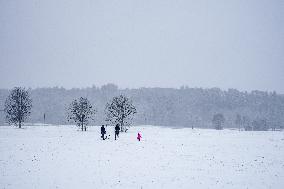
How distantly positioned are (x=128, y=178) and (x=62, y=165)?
6.95m

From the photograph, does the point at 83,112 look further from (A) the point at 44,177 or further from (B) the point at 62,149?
(A) the point at 44,177

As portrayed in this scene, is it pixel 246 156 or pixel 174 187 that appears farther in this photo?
pixel 246 156

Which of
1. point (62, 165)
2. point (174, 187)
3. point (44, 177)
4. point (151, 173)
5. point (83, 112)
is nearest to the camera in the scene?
point (174, 187)

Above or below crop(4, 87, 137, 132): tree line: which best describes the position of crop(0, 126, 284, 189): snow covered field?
below

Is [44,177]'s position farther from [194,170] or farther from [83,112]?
[83,112]

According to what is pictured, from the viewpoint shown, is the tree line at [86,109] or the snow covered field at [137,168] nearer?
the snow covered field at [137,168]

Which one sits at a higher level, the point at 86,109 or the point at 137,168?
the point at 86,109

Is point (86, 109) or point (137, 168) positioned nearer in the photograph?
point (137, 168)

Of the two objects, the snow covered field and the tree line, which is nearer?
the snow covered field

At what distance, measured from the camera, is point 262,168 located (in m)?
27.4

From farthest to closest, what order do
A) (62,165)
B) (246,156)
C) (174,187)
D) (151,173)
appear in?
(246,156), (62,165), (151,173), (174,187)

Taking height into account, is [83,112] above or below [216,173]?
above

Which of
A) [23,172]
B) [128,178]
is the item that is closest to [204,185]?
[128,178]

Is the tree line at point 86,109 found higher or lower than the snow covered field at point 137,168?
higher
